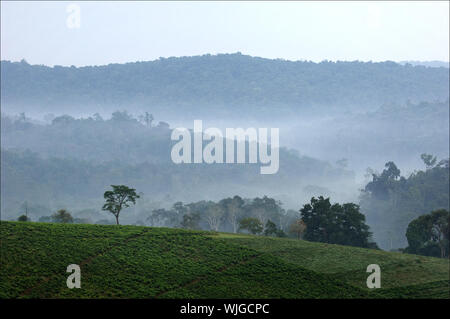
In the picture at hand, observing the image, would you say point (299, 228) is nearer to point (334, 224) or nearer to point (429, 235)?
point (334, 224)

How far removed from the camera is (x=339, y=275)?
71.0 m

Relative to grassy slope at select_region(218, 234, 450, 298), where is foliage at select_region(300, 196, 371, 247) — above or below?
above

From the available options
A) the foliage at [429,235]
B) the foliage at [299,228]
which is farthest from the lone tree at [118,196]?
the foliage at [429,235]

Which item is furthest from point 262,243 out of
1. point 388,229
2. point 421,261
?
point 388,229

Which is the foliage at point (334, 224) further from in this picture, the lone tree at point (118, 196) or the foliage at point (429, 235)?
the lone tree at point (118, 196)

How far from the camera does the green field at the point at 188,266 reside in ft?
203

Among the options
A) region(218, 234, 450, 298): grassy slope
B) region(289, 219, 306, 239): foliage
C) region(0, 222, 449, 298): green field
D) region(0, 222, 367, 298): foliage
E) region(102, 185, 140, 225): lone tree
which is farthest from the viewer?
region(289, 219, 306, 239): foliage

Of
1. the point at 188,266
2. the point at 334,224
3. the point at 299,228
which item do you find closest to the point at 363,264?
the point at 334,224

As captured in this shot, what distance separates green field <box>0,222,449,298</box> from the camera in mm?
61906

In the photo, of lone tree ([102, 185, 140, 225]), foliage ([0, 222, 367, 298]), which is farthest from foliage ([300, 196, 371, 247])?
lone tree ([102, 185, 140, 225])

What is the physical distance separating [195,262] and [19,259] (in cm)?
1985

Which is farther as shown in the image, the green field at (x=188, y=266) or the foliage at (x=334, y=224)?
the foliage at (x=334, y=224)

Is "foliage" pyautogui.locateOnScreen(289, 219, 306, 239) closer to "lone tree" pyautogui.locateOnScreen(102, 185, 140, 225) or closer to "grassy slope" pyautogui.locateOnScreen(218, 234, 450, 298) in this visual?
"grassy slope" pyautogui.locateOnScreen(218, 234, 450, 298)
